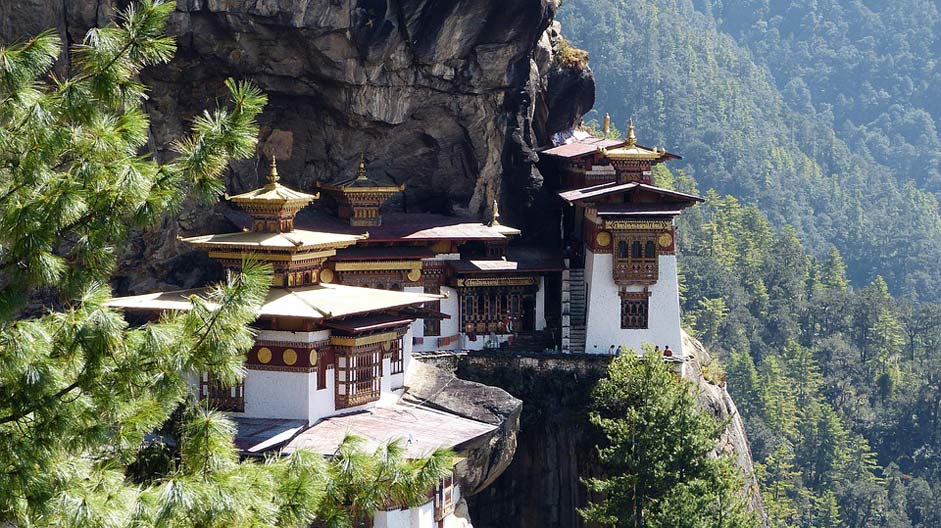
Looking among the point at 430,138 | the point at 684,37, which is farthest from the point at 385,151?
the point at 684,37

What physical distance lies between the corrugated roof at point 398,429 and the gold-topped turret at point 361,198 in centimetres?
713

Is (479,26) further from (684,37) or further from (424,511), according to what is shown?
(684,37)

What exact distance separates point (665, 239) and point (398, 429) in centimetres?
1034

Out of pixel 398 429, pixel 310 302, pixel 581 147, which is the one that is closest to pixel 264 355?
pixel 310 302

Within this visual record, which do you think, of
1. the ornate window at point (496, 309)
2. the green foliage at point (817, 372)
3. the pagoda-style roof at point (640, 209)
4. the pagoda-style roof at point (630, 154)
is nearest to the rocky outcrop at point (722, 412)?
the pagoda-style roof at point (640, 209)

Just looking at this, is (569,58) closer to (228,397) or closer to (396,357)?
(396,357)

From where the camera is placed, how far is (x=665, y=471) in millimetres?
31750

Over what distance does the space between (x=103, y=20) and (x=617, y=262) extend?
38.5 ft

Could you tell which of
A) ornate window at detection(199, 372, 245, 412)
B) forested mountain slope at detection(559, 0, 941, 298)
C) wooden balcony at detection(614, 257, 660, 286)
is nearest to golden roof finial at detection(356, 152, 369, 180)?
wooden balcony at detection(614, 257, 660, 286)

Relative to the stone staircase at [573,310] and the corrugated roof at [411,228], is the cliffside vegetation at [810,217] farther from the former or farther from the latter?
the corrugated roof at [411,228]

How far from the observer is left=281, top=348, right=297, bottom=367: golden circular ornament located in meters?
28.7

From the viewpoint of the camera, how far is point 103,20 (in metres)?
32.0

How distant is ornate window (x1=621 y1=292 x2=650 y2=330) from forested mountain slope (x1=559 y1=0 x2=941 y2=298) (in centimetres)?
8084

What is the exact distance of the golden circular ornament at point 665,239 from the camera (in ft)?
118
